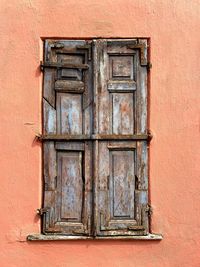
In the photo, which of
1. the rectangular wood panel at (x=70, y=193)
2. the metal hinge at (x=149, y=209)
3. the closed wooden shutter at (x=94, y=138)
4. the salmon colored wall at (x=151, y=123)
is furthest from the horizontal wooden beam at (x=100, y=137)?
the metal hinge at (x=149, y=209)

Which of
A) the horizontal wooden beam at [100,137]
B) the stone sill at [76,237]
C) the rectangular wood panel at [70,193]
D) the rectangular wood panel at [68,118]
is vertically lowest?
the stone sill at [76,237]

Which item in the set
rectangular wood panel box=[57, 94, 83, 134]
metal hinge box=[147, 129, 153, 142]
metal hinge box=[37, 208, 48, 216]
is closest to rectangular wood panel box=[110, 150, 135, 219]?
metal hinge box=[147, 129, 153, 142]

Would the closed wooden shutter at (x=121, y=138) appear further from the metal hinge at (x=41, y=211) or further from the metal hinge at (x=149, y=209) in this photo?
the metal hinge at (x=41, y=211)

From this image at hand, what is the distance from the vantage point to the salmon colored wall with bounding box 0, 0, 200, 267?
4.34 m

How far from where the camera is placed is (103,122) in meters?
4.39

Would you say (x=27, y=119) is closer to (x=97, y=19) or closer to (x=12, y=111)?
(x=12, y=111)

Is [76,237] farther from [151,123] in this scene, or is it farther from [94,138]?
[151,123]

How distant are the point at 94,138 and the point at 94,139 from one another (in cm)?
1

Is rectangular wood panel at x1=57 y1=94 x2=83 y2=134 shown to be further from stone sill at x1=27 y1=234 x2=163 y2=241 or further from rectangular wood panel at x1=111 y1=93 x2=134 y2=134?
stone sill at x1=27 y1=234 x2=163 y2=241

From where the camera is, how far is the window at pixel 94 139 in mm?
4359

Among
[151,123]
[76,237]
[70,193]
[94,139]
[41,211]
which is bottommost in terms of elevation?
[76,237]

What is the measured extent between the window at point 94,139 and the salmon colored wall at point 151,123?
3.6 inches

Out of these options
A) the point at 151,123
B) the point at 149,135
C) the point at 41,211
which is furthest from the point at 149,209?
the point at 41,211

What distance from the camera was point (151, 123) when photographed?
4383 mm
